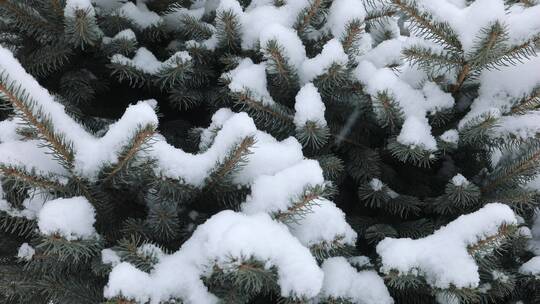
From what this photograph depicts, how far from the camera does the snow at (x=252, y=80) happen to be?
5.60ft

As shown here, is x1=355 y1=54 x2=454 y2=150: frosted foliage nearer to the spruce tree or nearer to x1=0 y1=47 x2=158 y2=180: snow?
the spruce tree

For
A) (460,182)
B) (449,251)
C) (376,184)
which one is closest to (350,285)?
(449,251)

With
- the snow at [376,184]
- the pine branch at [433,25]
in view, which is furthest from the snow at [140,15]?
the snow at [376,184]

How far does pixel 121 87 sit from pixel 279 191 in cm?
121

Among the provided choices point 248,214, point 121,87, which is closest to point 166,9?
point 121,87

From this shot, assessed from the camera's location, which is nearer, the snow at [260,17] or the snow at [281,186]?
the snow at [281,186]

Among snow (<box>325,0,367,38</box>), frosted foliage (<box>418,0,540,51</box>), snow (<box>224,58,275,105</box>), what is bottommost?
snow (<box>224,58,275,105</box>)

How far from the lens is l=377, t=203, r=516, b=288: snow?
1314 mm

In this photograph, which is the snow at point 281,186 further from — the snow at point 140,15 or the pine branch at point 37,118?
the snow at point 140,15

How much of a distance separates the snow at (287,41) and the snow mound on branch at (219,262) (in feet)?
2.31

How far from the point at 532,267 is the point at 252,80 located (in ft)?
4.02

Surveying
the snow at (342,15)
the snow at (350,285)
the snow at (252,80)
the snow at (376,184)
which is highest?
the snow at (342,15)

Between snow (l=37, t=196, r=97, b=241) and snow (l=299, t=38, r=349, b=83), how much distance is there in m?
0.93

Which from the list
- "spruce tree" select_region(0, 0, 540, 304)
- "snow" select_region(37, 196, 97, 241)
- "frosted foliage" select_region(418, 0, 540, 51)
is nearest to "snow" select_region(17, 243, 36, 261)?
"spruce tree" select_region(0, 0, 540, 304)
